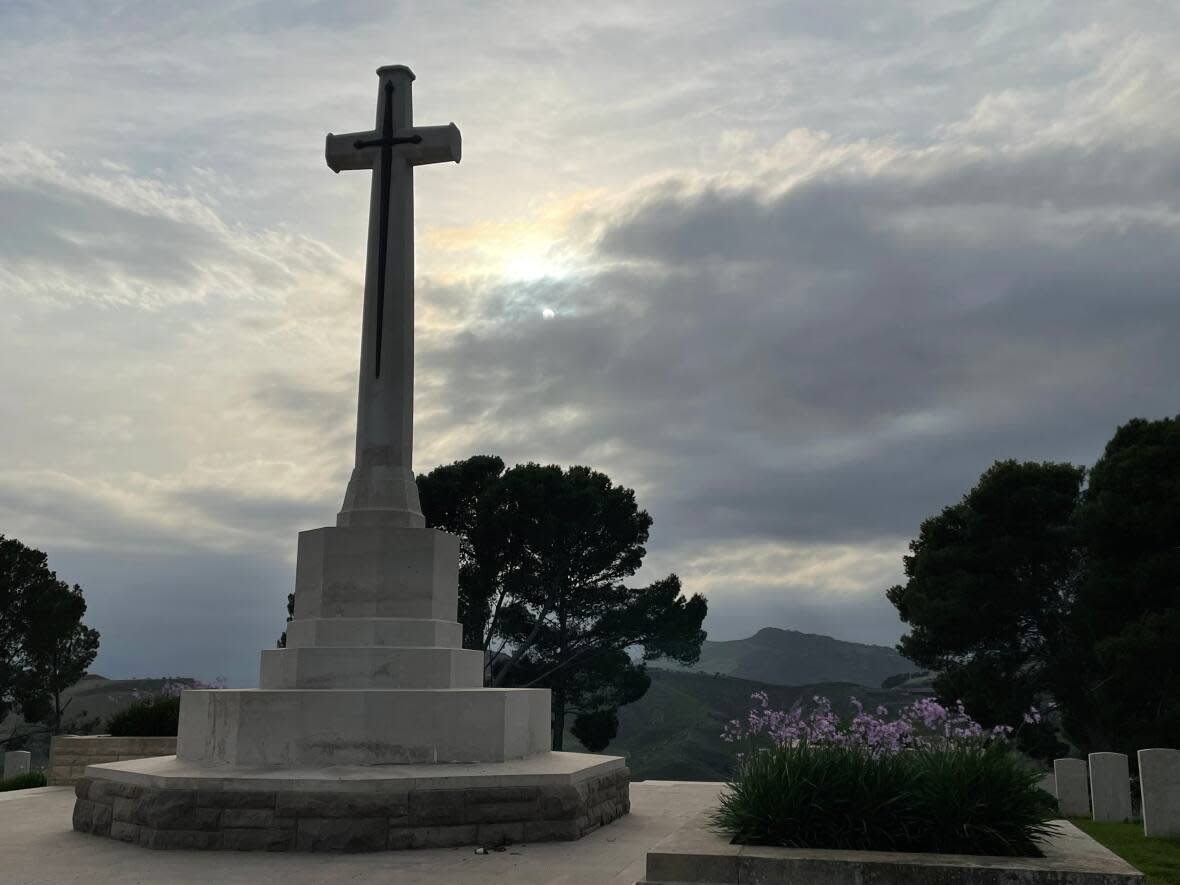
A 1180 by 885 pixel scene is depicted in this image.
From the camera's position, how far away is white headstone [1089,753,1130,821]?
12.6 meters

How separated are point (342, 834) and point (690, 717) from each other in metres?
46.9

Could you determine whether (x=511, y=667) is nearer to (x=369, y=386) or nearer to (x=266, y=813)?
(x=369, y=386)

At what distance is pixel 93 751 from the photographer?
14.0 metres

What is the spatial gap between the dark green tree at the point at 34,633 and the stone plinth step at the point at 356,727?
28.1 meters

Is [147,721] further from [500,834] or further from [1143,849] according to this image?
[1143,849]

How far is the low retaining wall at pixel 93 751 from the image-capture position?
13.9 meters

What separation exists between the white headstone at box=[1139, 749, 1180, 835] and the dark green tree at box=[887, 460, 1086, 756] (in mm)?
13886

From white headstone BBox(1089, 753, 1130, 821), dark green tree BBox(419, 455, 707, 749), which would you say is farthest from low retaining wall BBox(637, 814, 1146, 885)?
dark green tree BBox(419, 455, 707, 749)

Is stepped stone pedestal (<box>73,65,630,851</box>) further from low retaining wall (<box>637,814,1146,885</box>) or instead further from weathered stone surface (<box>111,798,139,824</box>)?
low retaining wall (<box>637,814,1146,885</box>)

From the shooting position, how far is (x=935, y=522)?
1024 inches

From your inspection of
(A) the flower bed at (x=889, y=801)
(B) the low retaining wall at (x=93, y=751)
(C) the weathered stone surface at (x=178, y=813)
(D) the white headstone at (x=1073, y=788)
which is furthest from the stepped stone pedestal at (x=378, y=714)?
(D) the white headstone at (x=1073, y=788)

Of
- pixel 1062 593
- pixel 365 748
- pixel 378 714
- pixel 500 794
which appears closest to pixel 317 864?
pixel 500 794

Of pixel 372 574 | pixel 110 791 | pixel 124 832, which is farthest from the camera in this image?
pixel 372 574

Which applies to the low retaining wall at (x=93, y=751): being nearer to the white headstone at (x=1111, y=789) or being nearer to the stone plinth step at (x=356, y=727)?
the stone plinth step at (x=356, y=727)
